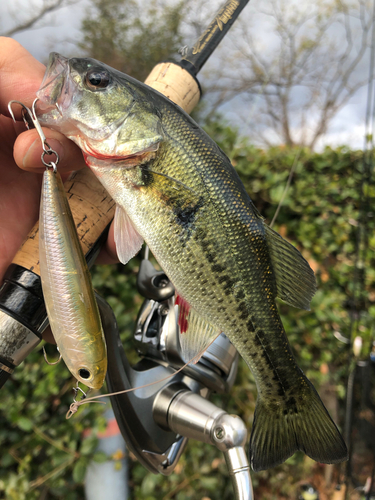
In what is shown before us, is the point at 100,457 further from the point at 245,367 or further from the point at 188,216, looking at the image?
the point at 188,216

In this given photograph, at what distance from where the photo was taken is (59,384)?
1888 millimetres

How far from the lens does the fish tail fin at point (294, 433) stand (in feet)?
2.30

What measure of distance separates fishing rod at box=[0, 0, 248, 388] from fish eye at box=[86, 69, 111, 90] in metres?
0.26

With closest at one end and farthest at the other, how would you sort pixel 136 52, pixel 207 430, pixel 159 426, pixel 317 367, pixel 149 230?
pixel 149 230, pixel 207 430, pixel 159 426, pixel 317 367, pixel 136 52

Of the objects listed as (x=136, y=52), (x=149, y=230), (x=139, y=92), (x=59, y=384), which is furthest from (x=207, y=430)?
(x=136, y=52)

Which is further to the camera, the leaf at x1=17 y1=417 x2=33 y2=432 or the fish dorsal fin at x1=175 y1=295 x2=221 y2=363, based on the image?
the leaf at x1=17 y1=417 x2=33 y2=432

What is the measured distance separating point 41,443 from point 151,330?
1321mm

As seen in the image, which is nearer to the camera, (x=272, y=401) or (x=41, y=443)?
(x=272, y=401)

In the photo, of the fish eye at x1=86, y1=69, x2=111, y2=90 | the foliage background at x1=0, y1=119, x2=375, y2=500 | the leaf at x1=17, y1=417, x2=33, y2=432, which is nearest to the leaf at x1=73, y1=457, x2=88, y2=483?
the foliage background at x1=0, y1=119, x2=375, y2=500

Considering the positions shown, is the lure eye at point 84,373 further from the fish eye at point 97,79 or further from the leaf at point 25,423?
the leaf at point 25,423

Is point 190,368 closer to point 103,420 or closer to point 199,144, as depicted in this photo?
point 199,144

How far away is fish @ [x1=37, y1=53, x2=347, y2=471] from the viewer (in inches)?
27.2

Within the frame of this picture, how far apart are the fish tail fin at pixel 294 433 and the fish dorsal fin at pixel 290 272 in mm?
228

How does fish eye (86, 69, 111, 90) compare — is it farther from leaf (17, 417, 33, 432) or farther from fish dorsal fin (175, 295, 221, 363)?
leaf (17, 417, 33, 432)
